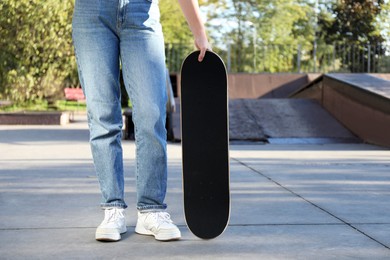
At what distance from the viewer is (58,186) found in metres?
5.68

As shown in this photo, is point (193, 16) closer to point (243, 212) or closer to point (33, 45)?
point (243, 212)

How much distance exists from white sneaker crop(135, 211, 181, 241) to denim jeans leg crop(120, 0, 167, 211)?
0.16ft

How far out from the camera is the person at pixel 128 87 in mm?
3533

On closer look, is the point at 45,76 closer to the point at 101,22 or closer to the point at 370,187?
the point at 370,187

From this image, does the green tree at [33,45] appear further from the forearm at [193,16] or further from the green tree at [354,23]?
the green tree at [354,23]

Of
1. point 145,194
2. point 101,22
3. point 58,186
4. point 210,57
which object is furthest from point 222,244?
point 58,186

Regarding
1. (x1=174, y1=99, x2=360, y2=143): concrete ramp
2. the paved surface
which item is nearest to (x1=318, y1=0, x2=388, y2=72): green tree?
(x1=174, y1=99, x2=360, y2=143): concrete ramp

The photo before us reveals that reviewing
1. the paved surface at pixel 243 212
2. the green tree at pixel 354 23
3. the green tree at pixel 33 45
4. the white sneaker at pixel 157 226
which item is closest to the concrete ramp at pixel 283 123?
the paved surface at pixel 243 212

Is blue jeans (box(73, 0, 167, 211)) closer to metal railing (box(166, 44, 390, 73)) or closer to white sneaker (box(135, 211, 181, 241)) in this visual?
white sneaker (box(135, 211, 181, 241))

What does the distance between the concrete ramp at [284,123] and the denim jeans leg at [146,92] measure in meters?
8.15

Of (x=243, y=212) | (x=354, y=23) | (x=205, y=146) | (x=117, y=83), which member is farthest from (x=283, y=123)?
(x=354, y=23)

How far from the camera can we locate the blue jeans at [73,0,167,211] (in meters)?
3.54

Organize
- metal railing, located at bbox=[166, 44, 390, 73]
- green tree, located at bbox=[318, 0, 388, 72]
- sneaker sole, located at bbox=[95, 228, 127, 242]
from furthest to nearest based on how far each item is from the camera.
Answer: green tree, located at bbox=[318, 0, 388, 72] → metal railing, located at bbox=[166, 44, 390, 73] → sneaker sole, located at bbox=[95, 228, 127, 242]

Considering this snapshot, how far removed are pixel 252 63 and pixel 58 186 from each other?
1912cm
